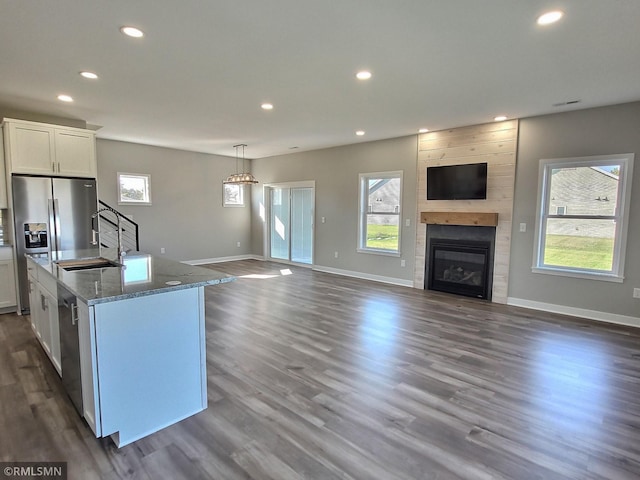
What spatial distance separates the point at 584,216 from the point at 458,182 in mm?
1714

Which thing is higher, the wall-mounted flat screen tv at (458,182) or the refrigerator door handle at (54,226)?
the wall-mounted flat screen tv at (458,182)

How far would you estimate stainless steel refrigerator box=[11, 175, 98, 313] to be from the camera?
435 centimetres

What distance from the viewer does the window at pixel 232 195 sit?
342 inches

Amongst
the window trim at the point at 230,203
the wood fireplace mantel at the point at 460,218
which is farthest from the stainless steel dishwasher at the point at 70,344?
the window trim at the point at 230,203

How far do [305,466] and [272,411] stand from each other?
0.56 metres

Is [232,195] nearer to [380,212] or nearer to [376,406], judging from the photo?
[380,212]

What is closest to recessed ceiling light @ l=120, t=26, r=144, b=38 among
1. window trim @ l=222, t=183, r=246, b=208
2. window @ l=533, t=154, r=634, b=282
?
window @ l=533, t=154, r=634, b=282

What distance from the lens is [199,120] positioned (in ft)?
16.7

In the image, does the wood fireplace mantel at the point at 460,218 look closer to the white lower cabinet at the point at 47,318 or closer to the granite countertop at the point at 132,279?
the granite countertop at the point at 132,279

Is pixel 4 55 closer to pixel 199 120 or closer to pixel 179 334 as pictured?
pixel 199 120

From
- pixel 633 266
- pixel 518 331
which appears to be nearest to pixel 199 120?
pixel 518 331

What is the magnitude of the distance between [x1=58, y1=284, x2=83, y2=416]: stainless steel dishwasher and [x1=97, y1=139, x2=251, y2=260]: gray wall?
5.09 meters

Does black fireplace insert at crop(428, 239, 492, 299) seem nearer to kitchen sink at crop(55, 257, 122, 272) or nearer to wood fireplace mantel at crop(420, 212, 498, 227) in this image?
wood fireplace mantel at crop(420, 212, 498, 227)

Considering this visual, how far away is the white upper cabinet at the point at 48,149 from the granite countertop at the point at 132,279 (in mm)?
2296
